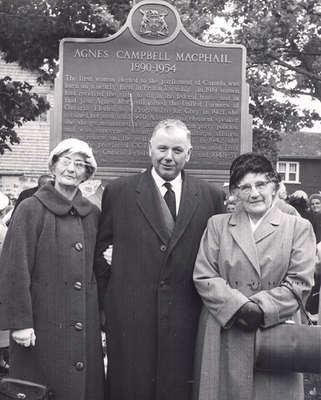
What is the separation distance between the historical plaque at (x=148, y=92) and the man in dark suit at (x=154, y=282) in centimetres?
169

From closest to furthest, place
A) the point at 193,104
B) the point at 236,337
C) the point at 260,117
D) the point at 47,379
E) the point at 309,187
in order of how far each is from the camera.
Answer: the point at 236,337 → the point at 47,379 → the point at 193,104 → the point at 260,117 → the point at 309,187

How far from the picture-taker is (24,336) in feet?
11.5

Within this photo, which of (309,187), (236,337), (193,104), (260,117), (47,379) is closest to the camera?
(236,337)

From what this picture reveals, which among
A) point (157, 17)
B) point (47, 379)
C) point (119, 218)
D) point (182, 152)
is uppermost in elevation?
point (157, 17)

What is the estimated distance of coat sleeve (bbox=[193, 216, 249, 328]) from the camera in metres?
3.37

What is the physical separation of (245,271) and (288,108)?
14161mm

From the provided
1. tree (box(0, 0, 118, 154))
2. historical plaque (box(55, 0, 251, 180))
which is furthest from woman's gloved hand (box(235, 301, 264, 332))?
tree (box(0, 0, 118, 154))

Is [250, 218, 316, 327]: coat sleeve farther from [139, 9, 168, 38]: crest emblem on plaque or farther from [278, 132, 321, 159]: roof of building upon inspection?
[278, 132, 321, 159]: roof of building

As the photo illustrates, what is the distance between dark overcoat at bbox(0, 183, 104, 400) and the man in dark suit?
18 cm

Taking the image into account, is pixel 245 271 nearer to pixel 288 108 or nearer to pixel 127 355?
pixel 127 355

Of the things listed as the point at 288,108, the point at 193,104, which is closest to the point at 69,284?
the point at 193,104

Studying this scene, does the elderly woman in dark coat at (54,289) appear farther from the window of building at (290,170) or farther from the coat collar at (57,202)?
the window of building at (290,170)

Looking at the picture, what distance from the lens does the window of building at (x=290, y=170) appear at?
3928cm

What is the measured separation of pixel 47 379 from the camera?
367cm
